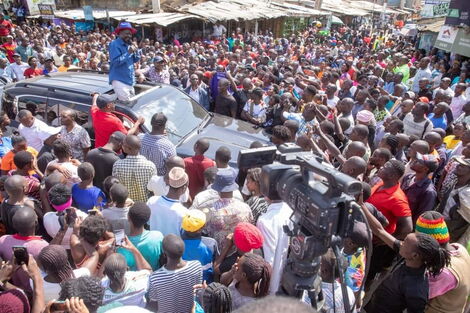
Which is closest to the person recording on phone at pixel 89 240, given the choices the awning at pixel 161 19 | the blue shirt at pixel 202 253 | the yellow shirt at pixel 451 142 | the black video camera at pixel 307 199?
the blue shirt at pixel 202 253

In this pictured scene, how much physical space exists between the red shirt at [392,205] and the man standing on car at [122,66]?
347cm

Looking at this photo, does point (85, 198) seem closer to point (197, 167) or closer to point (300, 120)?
point (197, 167)

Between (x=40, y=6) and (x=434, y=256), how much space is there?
66.0 feet

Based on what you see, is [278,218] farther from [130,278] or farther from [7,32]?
[7,32]

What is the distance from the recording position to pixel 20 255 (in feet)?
7.25

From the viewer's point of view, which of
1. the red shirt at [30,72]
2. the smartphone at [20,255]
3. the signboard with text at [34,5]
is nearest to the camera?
the smartphone at [20,255]

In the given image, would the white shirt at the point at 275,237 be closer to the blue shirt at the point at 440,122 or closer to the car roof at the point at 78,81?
the car roof at the point at 78,81

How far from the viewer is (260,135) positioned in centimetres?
560

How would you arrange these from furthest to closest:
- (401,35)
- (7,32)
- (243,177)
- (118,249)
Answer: (401,35) → (7,32) → (243,177) → (118,249)

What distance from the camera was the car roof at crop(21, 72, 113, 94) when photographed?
17.1ft

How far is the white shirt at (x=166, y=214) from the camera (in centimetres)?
319

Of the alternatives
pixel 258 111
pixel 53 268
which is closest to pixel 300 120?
pixel 258 111

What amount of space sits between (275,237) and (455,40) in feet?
41.1

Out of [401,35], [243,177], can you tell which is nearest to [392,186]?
[243,177]
